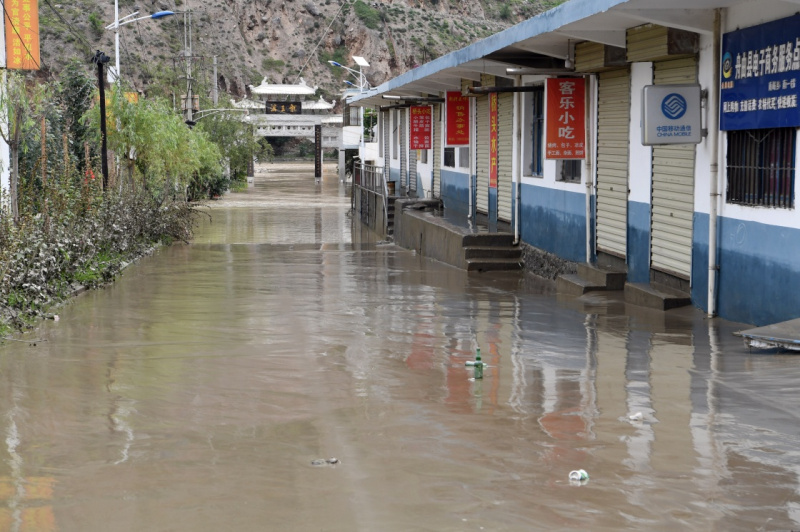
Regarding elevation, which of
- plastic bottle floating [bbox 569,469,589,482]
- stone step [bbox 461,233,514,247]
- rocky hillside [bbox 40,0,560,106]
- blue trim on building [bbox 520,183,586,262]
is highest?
rocky hillside [bbox 40,0,560,106]

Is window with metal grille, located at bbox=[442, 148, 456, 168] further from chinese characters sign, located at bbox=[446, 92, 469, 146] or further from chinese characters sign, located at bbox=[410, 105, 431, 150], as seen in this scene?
chinese characters sign, located at bbox=[446, 92, 469, 146]

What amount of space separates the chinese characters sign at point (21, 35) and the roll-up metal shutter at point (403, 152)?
1771 centimetres

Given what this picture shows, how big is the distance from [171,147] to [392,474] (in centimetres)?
2259

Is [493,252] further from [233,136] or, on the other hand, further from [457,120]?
[233,136]

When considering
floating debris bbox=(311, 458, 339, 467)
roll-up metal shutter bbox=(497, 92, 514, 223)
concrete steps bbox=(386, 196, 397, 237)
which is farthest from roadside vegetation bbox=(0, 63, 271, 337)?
roll-up metal shutter bbox=(497, 92, 514, 223)

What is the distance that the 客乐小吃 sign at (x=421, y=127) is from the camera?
31781 mm

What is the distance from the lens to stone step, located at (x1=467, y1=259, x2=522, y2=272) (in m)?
19.7

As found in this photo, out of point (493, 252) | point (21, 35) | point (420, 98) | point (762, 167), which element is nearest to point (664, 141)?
point (762, 167)

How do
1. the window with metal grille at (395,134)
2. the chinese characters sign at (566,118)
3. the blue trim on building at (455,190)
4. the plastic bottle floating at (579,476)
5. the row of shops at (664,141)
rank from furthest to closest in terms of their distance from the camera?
the window with metal grille at (395,134)
the blue trim on building at (455,190)
the chinese characters sign at (566,118)
the row of shops at (664,141)
the plastic bottle floating at (579,476)

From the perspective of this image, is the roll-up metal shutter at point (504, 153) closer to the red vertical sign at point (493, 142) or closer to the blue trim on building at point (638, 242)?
the red vertical sign at point (493, 142)

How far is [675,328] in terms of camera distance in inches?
463

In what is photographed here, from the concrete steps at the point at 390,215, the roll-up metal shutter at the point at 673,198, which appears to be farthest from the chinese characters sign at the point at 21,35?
the roll-up metal shutter at the point at 673,198

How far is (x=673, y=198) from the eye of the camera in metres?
13.8

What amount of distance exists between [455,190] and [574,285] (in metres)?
13.4
